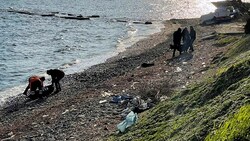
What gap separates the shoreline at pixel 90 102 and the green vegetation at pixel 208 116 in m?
2.71

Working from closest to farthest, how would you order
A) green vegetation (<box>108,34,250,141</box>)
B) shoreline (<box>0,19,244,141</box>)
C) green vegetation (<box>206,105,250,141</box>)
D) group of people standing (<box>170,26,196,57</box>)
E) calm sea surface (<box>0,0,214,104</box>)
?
green vegetation (<box>206,105,250,141</box>) → green vegetation (<box>108,34,250,141</box>) → shoreline (<box>0,19,244,141</box>) → group of people standing (<box>170,26,196,57</box>) → calm sea surface (<box>0,0,214,104</box>)

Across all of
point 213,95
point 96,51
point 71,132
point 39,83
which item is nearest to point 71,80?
point 39,83

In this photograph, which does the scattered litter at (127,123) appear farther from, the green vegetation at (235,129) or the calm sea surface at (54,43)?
the calm sea surface at (54,43)

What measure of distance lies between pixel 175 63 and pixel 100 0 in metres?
94.6

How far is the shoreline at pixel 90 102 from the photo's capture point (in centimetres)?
1287

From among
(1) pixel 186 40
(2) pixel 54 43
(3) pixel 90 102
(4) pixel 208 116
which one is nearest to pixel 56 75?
(3) pixel 90 102

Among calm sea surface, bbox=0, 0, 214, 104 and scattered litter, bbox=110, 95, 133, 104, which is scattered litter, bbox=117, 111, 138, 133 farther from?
calm sea surface, bbox=0, 0, 214, 104

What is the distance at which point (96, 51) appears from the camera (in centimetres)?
3853

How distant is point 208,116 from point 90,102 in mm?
10243

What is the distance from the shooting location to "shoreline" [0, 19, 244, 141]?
12867 millimetres

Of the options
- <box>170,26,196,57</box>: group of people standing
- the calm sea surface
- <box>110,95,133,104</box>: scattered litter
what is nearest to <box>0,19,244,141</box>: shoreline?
<box>110,95,133,104</box>: scattered litter

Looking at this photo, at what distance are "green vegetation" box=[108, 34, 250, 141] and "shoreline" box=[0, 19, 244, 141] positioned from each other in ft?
8.89

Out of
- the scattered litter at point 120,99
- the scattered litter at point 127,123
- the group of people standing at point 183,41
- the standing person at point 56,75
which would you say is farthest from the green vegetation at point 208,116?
the group of people standing at point 183,41

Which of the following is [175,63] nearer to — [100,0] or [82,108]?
[82,108]
